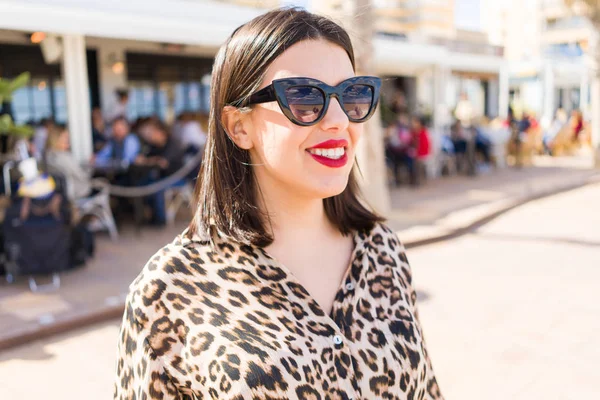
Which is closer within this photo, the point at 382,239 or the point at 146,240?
the point at 382,239

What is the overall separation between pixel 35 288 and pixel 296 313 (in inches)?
181

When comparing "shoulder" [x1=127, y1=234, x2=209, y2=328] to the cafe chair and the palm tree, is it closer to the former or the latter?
the cafe chair

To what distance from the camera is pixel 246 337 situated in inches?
48.4

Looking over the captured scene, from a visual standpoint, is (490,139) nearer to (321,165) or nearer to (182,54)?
(182,54)

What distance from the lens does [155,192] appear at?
24.8 feet

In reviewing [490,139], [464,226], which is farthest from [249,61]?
[490,139]

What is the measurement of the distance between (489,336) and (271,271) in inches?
130

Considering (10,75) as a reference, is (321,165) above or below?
below

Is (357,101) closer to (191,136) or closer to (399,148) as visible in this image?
(191,136)

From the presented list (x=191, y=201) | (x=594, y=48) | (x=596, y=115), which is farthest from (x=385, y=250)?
(x=596, y=115)

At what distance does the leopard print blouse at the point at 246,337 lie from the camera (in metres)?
1.21

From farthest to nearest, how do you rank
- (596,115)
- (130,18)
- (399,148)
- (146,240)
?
(596,115) < (399,148) < (130,18) < (146,240)

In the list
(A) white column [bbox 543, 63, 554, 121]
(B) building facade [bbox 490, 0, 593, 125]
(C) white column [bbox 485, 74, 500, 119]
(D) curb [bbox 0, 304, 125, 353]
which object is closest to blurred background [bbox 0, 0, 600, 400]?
(D) curb [bbox 0, 304, 125, 353]

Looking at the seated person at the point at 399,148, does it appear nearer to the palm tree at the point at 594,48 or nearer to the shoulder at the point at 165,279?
the palm tree at the point at 594,48
